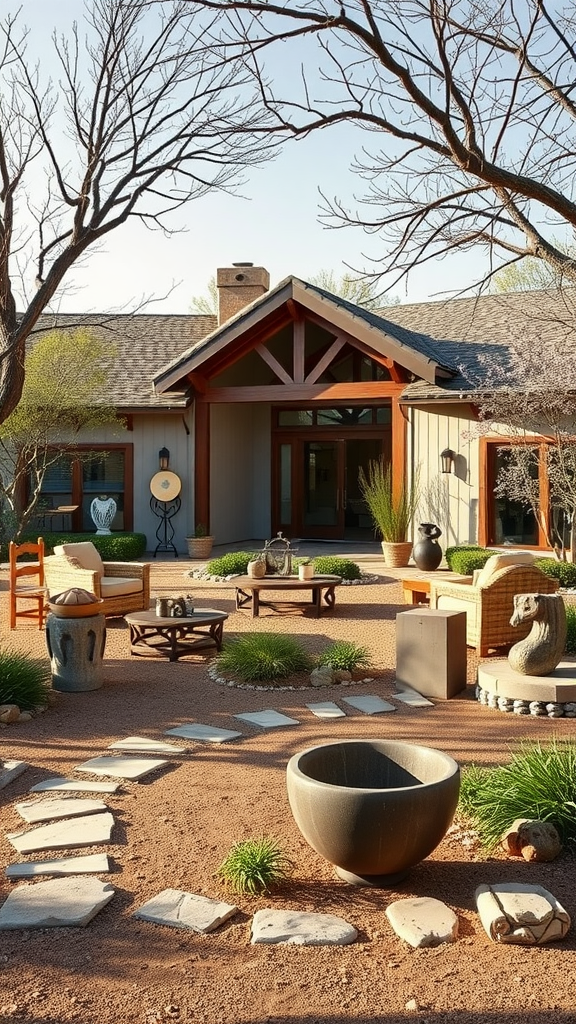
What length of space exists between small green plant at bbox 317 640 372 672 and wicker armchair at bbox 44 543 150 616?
3032 mm

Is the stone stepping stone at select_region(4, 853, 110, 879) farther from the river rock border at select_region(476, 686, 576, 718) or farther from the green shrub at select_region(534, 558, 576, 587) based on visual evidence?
the green shrub at select_region(534, 558, 576, 587)

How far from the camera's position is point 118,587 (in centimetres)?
1062

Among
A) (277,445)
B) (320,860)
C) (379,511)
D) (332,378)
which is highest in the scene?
(332,378)

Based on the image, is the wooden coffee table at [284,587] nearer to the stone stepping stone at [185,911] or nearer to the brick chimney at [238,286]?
the stone stepping stone at [185,911]

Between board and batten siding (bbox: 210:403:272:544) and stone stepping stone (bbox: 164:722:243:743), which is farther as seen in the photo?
board and batten siding (bbox: 210:403:272:544)

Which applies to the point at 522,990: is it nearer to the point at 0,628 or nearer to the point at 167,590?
the point at 0,628

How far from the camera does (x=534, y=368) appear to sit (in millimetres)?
13680

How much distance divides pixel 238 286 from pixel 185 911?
60.7ft

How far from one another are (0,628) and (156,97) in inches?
245

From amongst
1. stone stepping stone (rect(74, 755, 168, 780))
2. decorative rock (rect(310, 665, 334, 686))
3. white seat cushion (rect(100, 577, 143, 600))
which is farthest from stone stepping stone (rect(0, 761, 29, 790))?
white seat cushion (rect(100, 577, 143, 600))

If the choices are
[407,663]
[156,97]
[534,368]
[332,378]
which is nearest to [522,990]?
[407,663]

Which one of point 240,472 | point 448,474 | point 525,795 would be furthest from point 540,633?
→ point 240,472

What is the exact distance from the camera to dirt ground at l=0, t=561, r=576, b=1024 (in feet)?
10.2

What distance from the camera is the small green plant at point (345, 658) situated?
8.26 m
